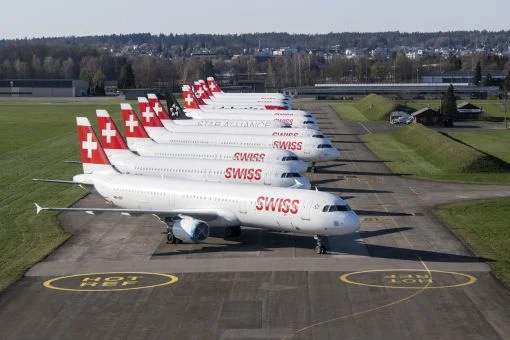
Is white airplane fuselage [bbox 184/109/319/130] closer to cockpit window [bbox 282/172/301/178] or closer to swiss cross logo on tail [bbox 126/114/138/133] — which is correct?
swiss cross logo on tail [bbox 126/114/138/133]

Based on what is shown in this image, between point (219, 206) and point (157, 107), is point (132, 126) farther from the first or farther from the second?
point (219, 206)

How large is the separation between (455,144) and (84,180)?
2377 inches

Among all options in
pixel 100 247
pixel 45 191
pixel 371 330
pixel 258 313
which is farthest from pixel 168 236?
pixel 45 191

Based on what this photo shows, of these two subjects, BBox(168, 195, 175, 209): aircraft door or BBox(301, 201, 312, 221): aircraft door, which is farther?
BBox(168, 195, 175, 209): aircraft door

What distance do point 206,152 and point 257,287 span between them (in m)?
39.8

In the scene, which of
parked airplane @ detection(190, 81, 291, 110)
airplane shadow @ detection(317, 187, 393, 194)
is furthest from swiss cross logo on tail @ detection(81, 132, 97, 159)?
parked airplane @ detection(190, 81, 291, 110)

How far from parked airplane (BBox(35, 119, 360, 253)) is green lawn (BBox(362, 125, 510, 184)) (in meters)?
41.2

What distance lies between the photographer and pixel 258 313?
45.7m

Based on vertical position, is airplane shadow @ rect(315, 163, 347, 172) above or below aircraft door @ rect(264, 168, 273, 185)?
below

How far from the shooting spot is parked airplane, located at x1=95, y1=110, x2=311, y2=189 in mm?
74938

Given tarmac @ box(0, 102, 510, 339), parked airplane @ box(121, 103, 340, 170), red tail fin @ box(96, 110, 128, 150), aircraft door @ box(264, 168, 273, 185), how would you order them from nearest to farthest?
1. tarmac @ box(0, 102, 510, 339)
2. aircraft door @ box(264, 168, 273, 185)
3. red tail fin @ box(96, 110, 128, 150)
4. parked airplane @ box(121, 103, 340, 170)

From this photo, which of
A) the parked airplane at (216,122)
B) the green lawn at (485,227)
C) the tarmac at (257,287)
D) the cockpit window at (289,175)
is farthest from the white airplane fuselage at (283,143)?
the tarmac at (257,287)

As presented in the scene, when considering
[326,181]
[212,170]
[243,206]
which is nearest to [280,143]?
[326,181]

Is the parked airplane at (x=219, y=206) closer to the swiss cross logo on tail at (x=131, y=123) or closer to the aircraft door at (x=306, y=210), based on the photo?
the aircraft door at (x=306, y=210)
